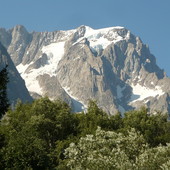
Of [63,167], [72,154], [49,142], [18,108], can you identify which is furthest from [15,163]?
[18,108]

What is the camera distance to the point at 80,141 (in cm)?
3384

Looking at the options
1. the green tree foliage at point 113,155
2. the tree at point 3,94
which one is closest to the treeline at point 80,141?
the green tree foliage at point 113,155

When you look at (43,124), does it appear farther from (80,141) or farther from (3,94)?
(3,94)

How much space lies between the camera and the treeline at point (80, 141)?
33.2 metres

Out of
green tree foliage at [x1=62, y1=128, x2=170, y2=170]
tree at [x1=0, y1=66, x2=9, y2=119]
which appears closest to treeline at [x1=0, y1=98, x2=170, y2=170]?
green tree foliage at [x1=62, y1=128, x2=170, y2=170]

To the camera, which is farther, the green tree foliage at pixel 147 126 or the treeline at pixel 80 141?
the green tree foliage at pixel 147 126

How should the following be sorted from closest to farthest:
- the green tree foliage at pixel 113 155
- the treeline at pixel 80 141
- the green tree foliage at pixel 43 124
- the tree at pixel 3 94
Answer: the tree at pixel 3 94 → the green tree foliage at pixel 113 155 → the treeline at pixel 80 141 → the green tree foliage at pixel 43 124

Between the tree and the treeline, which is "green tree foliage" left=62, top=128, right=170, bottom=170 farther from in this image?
the tree

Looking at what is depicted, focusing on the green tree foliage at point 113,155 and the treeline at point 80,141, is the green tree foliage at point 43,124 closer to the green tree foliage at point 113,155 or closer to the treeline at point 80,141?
the treeline at point 80,141

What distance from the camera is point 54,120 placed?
74125mm

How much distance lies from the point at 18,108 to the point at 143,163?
2000 inches

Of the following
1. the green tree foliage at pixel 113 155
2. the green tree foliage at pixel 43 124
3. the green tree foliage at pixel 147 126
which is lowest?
the green tree foliage at pixel 113 155

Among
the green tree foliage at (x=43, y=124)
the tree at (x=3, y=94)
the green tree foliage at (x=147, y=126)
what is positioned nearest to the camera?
the tree at (x=3, y=94)

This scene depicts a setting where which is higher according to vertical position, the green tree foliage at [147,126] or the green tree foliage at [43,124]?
the green tree foliage at [147,126]
